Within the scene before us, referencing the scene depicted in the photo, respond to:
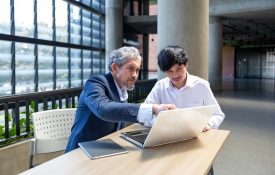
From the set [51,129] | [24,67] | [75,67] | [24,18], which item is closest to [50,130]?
[51,129]

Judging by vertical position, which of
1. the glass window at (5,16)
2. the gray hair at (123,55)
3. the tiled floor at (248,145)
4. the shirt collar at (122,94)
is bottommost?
the tiled floor at (248,145)

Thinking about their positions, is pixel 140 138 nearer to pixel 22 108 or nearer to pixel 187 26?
pixel 22 108

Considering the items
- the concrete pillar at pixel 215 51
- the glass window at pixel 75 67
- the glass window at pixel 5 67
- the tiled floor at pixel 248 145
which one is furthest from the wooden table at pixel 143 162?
the concrete pillar at pixel 215 51

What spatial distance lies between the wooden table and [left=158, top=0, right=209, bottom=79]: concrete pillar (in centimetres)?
263

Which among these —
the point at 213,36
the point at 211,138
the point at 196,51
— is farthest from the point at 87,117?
the point at 213,36

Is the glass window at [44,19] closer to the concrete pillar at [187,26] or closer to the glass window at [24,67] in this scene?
the glass window at [24,67]

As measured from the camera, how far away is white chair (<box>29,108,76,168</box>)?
1.84 meters

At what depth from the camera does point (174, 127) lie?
1317mm

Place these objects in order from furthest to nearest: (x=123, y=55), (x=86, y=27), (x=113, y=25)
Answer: (x=113, y=25)
(x=86, y=27)
(x=123, y=55)

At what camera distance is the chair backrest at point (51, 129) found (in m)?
1.85

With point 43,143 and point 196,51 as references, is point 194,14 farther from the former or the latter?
point 43,143

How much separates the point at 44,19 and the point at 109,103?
22.5 ft

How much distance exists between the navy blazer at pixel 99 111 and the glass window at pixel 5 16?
17.4 ft

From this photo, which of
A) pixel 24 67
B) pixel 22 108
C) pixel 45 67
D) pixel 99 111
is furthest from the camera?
pixel 45 67
